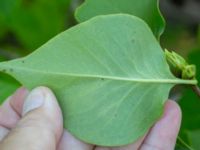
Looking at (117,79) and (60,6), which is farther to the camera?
(60,6)

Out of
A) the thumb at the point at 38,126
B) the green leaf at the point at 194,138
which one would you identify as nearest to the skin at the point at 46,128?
the thumb at the point at 38,126

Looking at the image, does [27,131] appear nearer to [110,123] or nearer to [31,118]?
[31,118]

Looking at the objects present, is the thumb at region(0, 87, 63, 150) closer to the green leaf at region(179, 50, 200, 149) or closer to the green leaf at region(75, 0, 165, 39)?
the green leaf at region(75, 0, 165, 39)

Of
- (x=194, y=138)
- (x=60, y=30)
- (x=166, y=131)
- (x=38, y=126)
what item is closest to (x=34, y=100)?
(x=38, y=126)

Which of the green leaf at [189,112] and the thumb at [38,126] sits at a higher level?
the thumb at [38,126]

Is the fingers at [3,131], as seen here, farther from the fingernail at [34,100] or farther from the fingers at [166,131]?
the fingers at [166,131]

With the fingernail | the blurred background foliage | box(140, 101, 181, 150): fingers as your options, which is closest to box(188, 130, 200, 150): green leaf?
the blurred background foliage

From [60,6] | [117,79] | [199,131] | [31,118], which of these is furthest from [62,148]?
[60,6]
